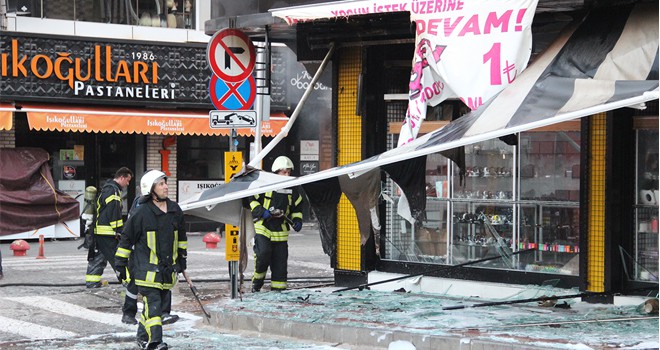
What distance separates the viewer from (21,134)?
22.6 meters

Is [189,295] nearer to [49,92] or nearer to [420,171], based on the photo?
[420,171]

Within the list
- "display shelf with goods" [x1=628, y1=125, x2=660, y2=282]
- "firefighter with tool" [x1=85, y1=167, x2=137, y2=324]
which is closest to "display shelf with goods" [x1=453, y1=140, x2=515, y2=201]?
"display shelf with goods" [x1=628, y1=125, x2=660, y2=282]

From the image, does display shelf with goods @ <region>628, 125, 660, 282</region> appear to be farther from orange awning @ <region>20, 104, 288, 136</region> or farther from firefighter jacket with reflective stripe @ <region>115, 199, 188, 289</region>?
orange awning @ <region>20, 104, 288, 136</region>

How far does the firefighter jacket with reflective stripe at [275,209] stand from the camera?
510 inches

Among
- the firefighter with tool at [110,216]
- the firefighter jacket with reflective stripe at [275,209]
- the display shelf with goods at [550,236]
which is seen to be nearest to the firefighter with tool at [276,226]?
the firefighter jacket with reflective stripe at [275,209]

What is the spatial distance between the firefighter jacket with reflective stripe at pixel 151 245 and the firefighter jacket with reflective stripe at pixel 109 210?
3.37 metres

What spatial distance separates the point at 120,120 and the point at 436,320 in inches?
514

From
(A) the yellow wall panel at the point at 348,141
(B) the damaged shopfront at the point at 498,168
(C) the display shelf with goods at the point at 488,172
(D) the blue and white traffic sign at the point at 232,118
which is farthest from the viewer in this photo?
(A) the yellow wall panel at the point at 348,141

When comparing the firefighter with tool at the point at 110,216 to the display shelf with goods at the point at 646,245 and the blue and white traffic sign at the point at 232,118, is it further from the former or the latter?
the display shelf with goods at the point at 646,245

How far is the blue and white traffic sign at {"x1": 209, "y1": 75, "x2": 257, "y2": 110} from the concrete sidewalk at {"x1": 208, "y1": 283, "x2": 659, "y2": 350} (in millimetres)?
2180

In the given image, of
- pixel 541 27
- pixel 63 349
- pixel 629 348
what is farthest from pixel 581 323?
pixel 63 349

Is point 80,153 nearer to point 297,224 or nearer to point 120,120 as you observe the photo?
point 120,120

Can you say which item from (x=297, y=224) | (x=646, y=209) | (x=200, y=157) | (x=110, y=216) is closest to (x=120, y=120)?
(x=200, y=157)

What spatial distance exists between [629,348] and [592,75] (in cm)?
228
